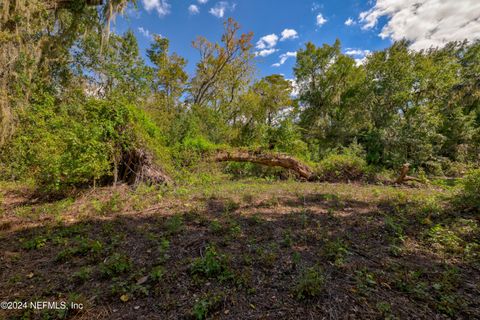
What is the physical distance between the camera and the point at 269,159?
8.30 metres

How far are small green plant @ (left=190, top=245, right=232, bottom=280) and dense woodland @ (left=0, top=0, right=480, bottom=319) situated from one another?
2 centimetres

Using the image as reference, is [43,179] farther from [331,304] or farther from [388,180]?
[388,180]

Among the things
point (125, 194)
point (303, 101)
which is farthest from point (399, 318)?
point (303, 101)

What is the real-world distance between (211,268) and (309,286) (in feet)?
3.25

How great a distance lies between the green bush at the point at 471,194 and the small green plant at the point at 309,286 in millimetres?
3729

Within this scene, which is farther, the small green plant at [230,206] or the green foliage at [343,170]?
the green foliage at [343,170]

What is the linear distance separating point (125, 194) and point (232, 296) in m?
4.27

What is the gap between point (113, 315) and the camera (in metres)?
1.76

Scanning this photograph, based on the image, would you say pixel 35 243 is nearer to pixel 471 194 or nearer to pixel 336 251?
pixel 336 251

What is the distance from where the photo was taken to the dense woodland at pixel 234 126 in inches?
112

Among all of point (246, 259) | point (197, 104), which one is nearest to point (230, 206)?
point (246, 259)

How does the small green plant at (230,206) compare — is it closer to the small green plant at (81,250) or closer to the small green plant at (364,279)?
the small green plant at (81,250)

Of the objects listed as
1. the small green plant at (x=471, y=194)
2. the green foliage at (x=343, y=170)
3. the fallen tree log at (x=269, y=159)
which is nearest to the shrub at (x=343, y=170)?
the green foliage at (x=343, y=170)

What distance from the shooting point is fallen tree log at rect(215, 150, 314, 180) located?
8195mm
